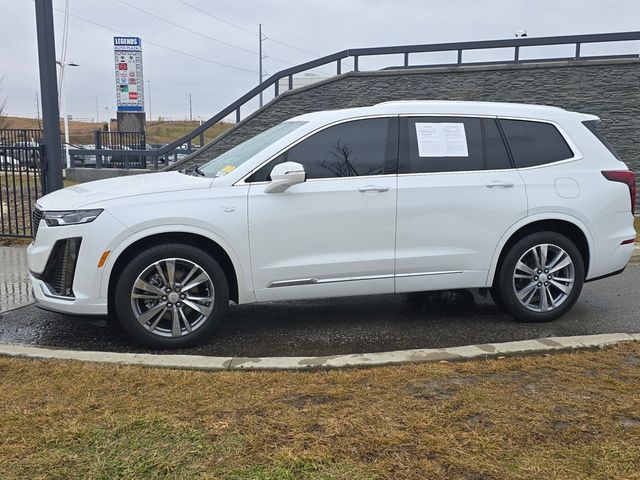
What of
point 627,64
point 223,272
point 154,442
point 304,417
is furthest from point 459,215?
point 627,64

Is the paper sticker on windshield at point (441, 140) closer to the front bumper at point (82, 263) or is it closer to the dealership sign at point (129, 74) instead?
the front bumper at point (82, 263)

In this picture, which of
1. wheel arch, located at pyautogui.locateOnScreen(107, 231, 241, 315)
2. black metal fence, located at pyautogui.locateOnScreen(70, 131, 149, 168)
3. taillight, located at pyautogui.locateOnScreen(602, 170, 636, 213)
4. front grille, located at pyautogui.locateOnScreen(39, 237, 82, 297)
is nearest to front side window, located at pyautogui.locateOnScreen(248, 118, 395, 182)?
wheel arch, located at pyautogui.locateOnScreen(107, 231, 241, 315)

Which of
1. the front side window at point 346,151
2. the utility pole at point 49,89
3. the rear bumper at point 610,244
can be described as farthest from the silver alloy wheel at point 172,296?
the utility pole at point 49,89

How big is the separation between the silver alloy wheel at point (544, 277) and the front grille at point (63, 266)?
359 centimetres

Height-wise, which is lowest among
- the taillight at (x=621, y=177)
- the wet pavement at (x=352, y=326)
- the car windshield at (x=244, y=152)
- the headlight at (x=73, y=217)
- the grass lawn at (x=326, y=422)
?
the wet pavement at (x=352, y=326)

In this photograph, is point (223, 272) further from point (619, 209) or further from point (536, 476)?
point (619, 209)

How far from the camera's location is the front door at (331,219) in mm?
4406

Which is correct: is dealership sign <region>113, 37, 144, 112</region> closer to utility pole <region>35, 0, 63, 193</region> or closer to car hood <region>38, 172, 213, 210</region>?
utility pole <region>35, 0, 63, 193</region>

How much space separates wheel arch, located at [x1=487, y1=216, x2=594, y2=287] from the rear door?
0.23 ft

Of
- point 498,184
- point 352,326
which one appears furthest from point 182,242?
point 498,184

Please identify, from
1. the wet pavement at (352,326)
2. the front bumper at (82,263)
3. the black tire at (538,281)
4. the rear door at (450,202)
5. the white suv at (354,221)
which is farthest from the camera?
the black tire at (538,281)

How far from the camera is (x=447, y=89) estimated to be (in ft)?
43.2

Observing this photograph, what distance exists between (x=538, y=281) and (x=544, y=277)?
0.21ft

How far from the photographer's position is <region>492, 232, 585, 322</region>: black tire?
4930 mm
